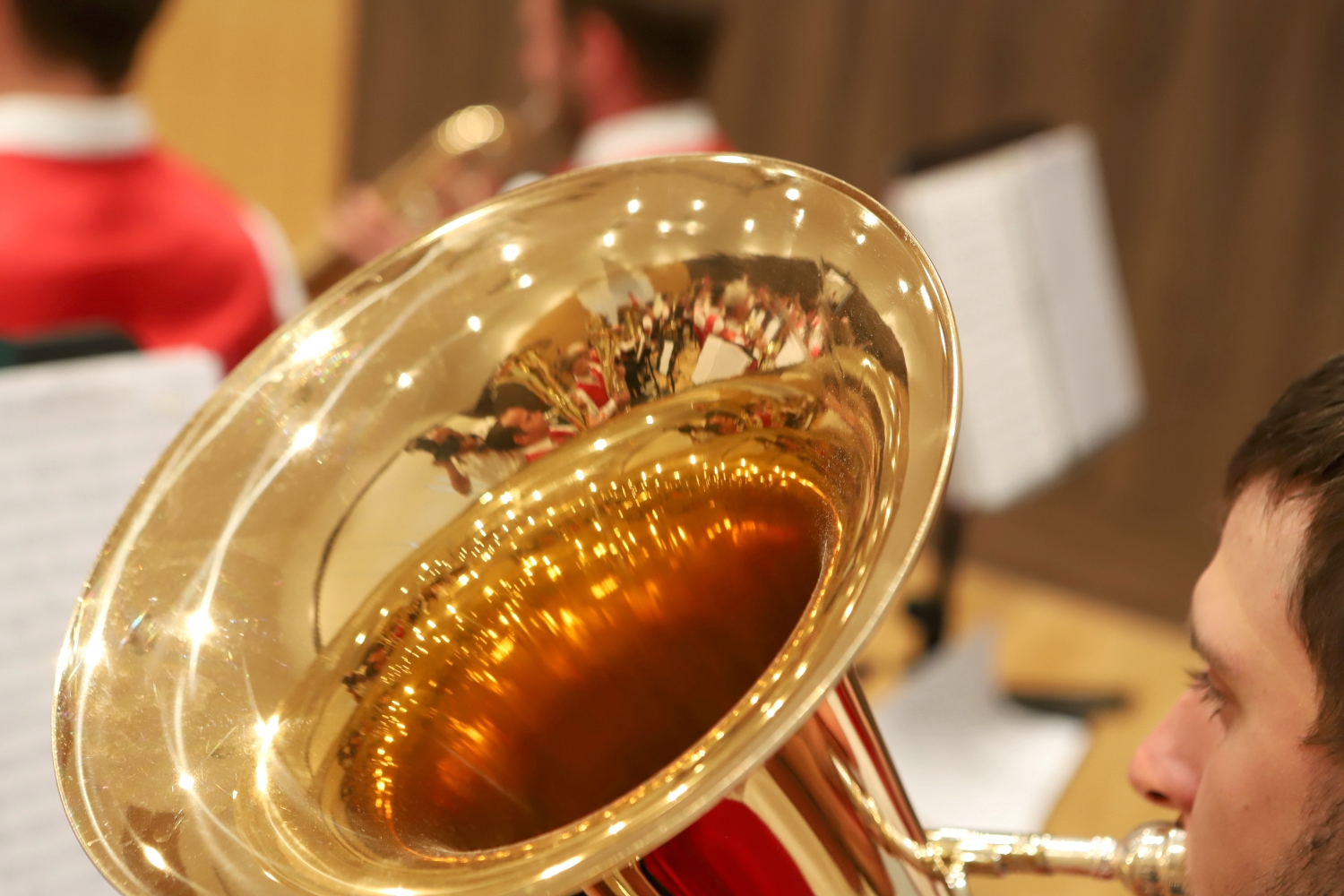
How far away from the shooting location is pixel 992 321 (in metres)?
1.55

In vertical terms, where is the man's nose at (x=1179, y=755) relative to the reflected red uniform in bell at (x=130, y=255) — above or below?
above

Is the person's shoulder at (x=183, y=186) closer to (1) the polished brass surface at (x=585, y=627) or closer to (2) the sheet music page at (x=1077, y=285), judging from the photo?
(1) the polished brass surface at (x=585, y=627)

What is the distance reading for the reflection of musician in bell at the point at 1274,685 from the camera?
548mm

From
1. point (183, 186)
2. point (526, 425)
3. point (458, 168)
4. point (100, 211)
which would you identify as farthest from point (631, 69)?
point (526, 425)

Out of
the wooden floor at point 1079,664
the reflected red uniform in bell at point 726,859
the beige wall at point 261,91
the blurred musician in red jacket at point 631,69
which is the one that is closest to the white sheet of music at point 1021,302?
the wooden floor at point 1079,664

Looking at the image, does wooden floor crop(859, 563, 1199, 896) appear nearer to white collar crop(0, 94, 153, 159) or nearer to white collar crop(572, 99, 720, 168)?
white collar crop(572, 99, 720, 168)

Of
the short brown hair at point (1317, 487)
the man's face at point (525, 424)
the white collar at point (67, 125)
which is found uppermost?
the short brown hair at point (1317, 487)

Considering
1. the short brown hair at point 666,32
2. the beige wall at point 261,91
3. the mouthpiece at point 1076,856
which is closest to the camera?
the mouthpiece at point 1076,856

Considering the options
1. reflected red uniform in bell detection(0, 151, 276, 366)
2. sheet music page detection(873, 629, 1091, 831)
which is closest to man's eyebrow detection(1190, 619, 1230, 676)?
sheet music page detection(873, 629, 1091, 831)

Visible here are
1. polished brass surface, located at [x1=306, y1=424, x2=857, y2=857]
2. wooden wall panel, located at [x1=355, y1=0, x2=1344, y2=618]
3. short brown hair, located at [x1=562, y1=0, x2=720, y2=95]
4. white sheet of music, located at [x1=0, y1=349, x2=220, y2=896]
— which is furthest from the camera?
wooden wall panel, located at [x1=355, y1=0, x2=1344, y2=618]

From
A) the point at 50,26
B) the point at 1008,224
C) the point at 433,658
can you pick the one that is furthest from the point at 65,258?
the point at 1008,224

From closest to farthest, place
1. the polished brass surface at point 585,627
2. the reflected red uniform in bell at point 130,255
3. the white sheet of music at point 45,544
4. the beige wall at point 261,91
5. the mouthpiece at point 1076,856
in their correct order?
the mouthpiece at point 1076,856 < the polished brass surface at point 585,627 < the white sheet of music at point 45,544 < the reflected red uniform in bell at point 130,255 < the beige wall at point 261,91

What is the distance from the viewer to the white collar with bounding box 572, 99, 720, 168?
207 cm

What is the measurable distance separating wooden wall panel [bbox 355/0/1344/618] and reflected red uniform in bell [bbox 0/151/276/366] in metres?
1.74
